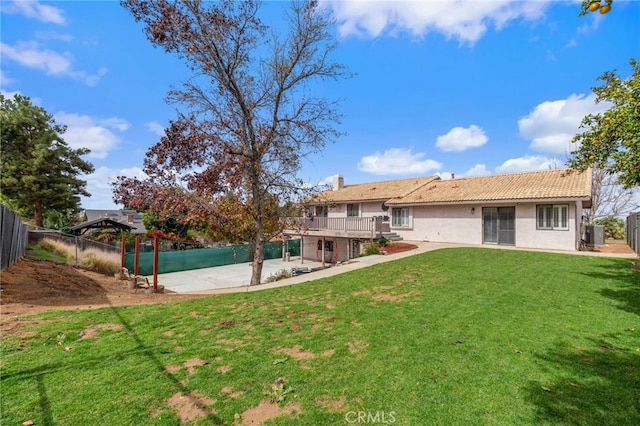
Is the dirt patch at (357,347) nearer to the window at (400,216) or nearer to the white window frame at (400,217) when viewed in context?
the white window frame at (400,217)

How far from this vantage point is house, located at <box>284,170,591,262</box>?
15.2m

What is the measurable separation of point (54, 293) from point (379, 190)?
69.2 feet

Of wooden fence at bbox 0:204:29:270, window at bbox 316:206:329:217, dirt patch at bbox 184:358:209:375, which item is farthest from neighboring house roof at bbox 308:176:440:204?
dirt patch at bbox 184:358:209:375

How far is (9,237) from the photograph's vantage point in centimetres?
1052

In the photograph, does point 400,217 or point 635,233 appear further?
point 400,217

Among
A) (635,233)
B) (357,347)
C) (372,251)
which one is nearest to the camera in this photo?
(357,347)

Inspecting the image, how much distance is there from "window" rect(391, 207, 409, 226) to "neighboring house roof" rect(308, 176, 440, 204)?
1.26 meters

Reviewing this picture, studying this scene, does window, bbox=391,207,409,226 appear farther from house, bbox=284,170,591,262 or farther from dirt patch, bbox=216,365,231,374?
dirt patch, bbox=216,365,231,374

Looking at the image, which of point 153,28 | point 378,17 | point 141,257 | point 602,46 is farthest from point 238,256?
point 602,46

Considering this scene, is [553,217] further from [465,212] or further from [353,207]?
[353,207]

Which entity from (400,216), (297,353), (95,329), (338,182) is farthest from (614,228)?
(95,329)

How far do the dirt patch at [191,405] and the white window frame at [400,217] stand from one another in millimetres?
19369

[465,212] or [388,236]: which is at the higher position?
[465,212]

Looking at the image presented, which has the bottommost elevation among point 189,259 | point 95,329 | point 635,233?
point 189,259
